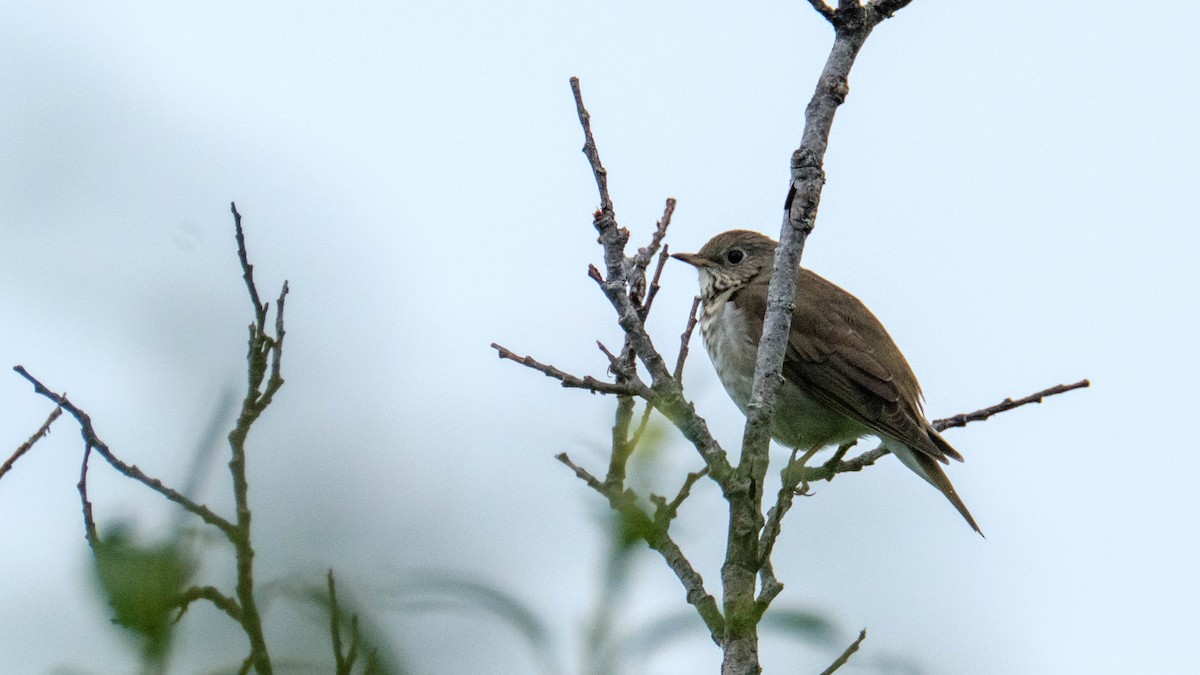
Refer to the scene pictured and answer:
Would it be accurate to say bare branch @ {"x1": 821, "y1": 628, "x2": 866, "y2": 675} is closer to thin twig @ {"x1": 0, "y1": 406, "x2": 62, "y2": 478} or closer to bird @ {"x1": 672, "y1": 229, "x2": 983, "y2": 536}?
thin twig @ {"x1": 0, "y1": 406, "x2": 62, "y2": 478}

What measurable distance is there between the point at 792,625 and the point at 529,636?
28 centimetres

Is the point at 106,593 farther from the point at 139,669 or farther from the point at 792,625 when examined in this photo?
the point at 792,625

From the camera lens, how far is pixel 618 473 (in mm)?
2281

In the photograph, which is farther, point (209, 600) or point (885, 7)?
point (885, 7)

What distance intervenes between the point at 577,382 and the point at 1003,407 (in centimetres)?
221

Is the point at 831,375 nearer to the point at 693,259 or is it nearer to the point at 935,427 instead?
the point at 935,427

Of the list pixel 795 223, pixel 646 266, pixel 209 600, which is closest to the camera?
pixel 209 600

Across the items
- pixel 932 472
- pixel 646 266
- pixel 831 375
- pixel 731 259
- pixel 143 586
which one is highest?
pixel 731 259

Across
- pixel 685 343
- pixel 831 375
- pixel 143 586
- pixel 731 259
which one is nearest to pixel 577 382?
pixel 685 343

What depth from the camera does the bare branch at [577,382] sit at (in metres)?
3.57

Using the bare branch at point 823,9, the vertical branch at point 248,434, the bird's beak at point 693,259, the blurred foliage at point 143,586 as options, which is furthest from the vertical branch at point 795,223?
the bird's beak at point 693,259

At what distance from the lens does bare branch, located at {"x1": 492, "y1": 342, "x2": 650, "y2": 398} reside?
357 centimetres

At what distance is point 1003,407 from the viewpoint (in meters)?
5.13

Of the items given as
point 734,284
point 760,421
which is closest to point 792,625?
point 760,421
